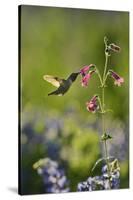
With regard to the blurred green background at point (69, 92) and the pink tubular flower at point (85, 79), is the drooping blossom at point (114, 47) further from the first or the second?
the pink tubular flower at point (85, 79)

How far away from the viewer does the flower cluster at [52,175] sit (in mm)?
3266

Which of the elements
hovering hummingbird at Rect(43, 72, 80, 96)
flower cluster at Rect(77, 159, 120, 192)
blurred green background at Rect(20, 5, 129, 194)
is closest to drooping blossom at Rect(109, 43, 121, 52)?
blurred green background at Rect(20, 5, 129, 194)

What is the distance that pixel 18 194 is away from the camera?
3234mm

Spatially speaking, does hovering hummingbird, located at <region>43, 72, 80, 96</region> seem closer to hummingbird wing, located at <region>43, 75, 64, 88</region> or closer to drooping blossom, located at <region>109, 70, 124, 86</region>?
hummingbird wing, located at <region>43, 75, 64, 88</region>

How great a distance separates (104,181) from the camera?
3.42 meters

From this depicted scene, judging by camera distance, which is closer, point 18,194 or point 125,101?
point 18,194

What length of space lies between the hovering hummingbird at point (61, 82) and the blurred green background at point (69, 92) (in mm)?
22

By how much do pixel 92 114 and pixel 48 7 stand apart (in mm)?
623

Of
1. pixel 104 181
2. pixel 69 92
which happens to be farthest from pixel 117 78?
pixel 104 181

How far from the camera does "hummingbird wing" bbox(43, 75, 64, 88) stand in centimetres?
327

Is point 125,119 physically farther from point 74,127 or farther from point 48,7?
point 48,7

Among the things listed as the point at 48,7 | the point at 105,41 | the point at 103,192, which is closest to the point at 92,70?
the point at 105,41

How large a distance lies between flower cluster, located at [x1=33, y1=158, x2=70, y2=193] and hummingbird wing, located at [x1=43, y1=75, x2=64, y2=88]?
15.7 inches

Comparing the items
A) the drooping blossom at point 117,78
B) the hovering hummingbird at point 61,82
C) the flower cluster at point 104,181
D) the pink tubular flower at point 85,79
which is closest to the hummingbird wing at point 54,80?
the hovering hummingbird at point 61,82
